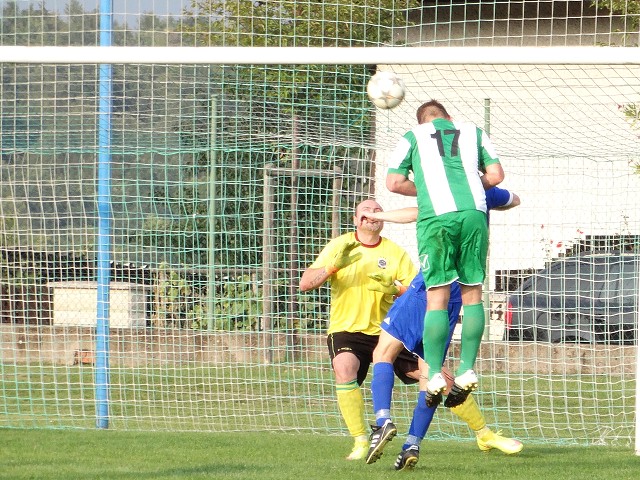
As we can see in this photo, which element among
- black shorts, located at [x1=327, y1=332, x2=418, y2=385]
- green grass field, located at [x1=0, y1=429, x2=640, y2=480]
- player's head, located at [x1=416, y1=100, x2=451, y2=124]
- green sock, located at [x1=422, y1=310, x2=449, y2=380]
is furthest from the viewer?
black shorts, located at [x1=327, y1=332, x2=418, y2=385]

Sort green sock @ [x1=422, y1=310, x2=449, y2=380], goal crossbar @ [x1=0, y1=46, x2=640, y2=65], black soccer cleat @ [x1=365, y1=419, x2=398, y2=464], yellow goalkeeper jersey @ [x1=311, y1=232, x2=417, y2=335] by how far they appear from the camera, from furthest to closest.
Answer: yellow goalkeeper jersey @ [x1=311, y1=232, x2=417, y2=335] → black soccer cleat @ [x1=365, y1=419, x2=398, y2=464] → green sock @ [x1=422, y1=310, x2=449, y2=380] → goal crossbar @ [x1=0, y1=46, x2=640, y2=65]

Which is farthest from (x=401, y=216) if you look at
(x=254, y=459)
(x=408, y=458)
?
(x=254, y=459)

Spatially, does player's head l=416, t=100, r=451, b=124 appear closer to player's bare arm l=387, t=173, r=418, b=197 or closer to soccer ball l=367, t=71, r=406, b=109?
soccer ball l=367, t=71, r=406, b=109

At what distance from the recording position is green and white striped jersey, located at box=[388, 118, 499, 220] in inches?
255

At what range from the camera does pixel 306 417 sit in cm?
1080

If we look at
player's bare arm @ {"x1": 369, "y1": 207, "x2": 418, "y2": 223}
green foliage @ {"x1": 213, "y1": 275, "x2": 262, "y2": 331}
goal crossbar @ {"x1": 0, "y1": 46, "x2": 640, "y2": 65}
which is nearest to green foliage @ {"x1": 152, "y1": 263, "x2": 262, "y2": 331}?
green foliage @ {"x1": 213, "y1": 275, "x2": 262, "y2": 331}

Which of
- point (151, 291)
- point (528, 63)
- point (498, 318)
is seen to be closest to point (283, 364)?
point (151, 291)

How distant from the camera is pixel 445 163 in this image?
6.56m

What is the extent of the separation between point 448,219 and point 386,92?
80cm

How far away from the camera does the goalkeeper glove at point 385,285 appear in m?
7.85

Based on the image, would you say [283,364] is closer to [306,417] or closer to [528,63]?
[306,417]

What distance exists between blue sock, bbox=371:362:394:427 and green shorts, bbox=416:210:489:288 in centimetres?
130

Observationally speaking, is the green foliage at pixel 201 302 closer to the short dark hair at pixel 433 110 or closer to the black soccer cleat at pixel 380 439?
the black soccer cleat at pixel 380 439

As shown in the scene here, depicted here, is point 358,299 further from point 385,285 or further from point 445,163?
point 445,163
